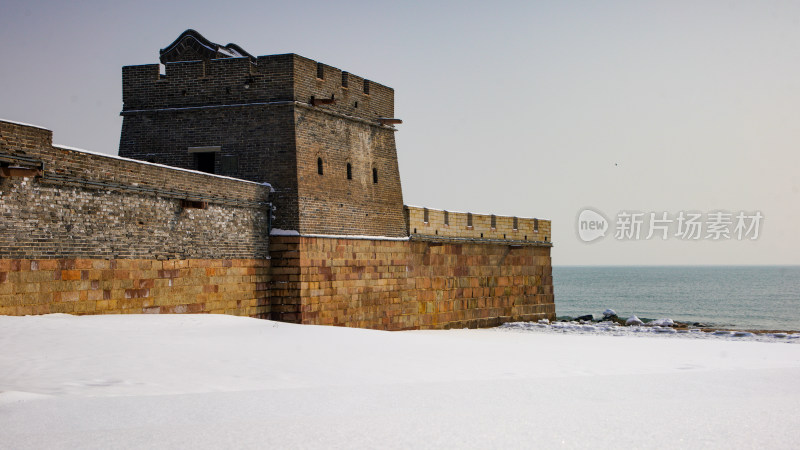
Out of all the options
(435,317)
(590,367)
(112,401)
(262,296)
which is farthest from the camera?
(435,317)

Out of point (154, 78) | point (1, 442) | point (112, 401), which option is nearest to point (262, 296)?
point (154, 78)

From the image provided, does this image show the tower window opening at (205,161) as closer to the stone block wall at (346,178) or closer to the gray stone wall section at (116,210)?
the gray stone wall section at (116,210)

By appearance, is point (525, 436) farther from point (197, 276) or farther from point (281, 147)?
point (281, 147)

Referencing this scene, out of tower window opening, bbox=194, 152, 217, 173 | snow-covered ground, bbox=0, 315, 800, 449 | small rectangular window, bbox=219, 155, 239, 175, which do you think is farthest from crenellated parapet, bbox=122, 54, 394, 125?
snow-covered ground, bbox=0, 315, 800, 449

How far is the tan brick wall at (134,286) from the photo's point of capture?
39.1 ft

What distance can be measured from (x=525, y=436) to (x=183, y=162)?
14.8 meters

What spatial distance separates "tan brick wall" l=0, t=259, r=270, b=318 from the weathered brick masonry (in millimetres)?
27

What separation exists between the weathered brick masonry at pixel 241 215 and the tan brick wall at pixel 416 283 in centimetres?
5

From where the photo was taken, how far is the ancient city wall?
11.9 m

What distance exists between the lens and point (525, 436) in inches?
222

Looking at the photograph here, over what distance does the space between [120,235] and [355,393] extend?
25.8 ft

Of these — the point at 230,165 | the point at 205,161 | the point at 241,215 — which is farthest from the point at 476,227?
the point at 241,215

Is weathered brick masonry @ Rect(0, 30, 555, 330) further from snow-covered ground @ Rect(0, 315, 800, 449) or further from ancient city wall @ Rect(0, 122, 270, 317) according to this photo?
snow-covered ground @ Rect(0, 315, 800, 449)

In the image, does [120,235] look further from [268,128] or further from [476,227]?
[476,227]
